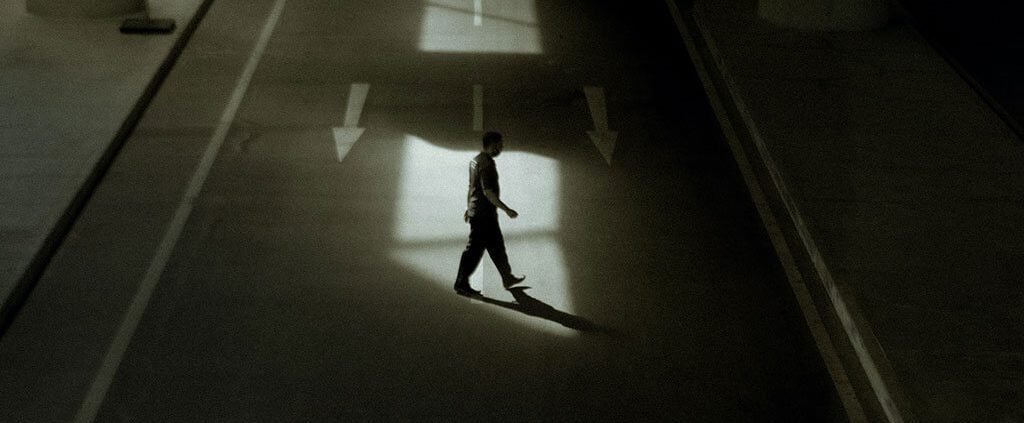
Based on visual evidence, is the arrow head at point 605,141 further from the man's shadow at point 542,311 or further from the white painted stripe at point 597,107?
the man's shadow at point 542,311

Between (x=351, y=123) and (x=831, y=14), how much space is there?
24.9ft

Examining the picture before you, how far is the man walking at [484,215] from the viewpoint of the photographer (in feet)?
34.6

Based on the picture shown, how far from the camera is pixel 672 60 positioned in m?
17.9

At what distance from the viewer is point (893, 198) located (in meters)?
12.7

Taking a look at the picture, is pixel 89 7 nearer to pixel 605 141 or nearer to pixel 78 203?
pixel 78 203

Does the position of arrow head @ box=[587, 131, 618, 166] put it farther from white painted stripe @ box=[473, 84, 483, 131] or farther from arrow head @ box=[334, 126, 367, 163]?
arrow head @ box=[334, 126, 367, 163]

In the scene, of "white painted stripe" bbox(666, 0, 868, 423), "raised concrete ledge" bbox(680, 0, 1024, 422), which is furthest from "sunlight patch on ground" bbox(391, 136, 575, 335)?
"raised concrete ledge" bbox(680, 0, 1024, 422)

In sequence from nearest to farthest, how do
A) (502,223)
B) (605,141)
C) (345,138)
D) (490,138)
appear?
1. (490,138)
2. (502,223)
3. (345,138)
4. (605,141)

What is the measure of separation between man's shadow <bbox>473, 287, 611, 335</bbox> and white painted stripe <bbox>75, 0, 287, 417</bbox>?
287 centimetres

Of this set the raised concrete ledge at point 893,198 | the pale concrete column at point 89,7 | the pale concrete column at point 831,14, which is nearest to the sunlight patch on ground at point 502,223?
the raised concrete ledge at point 893,198

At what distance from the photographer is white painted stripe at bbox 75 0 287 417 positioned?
9492 mm

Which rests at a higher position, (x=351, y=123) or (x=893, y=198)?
(x=893, y=198)

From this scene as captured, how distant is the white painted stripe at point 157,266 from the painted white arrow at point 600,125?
4289 mm

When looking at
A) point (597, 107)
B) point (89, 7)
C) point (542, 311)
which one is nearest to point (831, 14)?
point (597, 107)
